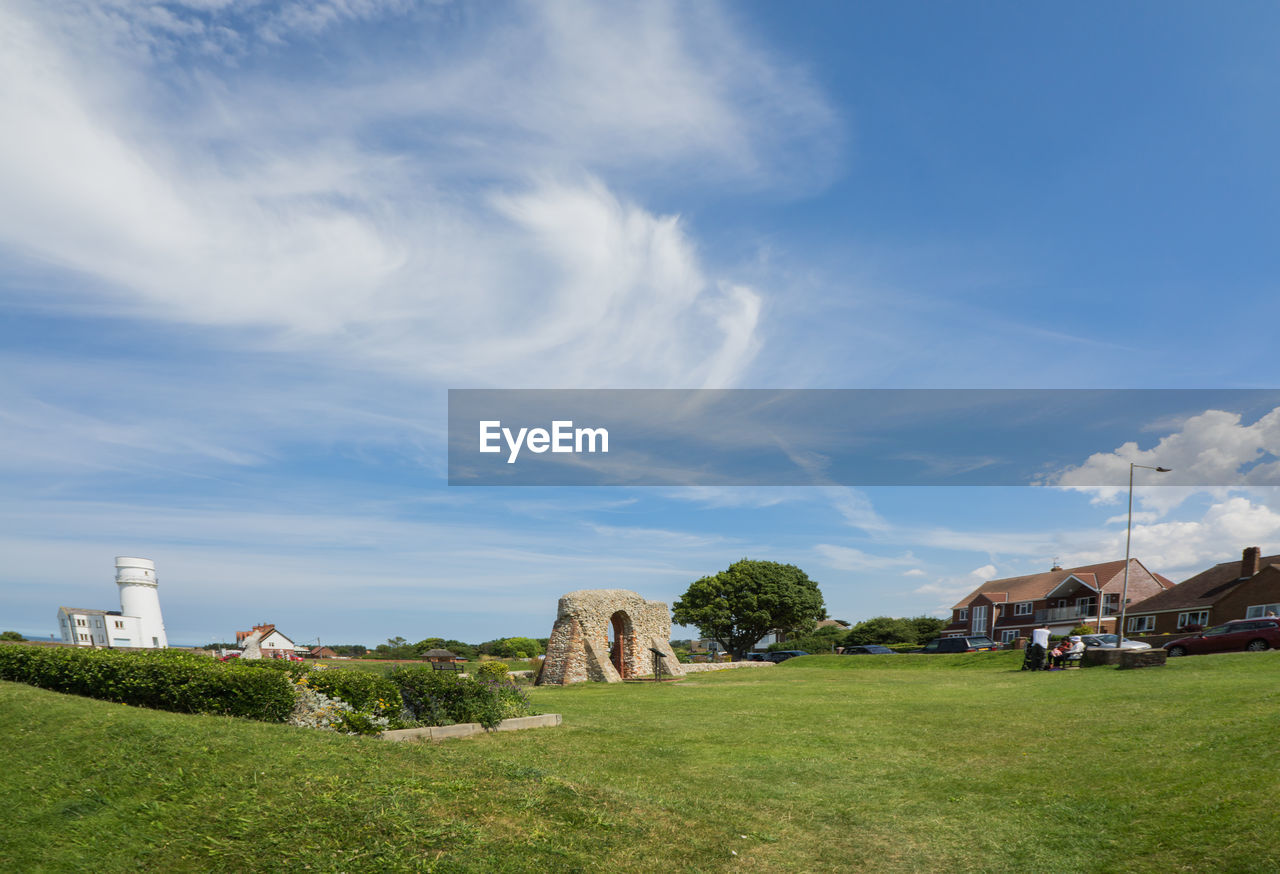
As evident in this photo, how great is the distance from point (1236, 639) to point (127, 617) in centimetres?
3863

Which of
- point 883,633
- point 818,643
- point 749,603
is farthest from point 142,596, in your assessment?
point 883,633

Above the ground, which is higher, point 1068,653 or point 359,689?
point 359,689

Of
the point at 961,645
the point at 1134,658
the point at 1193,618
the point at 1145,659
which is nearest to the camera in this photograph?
the point at 1145,659

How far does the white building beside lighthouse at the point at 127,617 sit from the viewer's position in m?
25.2

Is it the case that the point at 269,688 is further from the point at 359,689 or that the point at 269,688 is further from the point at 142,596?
the point at 142,596

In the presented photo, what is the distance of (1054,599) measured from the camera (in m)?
58.5

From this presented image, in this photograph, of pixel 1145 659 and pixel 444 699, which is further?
pixel 1145 659

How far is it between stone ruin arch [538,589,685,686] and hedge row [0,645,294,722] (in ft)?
73.2

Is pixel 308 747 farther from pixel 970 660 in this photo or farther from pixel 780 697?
pixel 970 660

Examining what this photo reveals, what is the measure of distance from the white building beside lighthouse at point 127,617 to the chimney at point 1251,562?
192 ft

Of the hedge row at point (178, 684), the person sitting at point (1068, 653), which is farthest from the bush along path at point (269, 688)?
the person sitting at point (1068, 653)

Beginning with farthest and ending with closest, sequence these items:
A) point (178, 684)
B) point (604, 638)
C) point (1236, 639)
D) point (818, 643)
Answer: point (818, 643)
point (604, 638)
point (1236, 639)
point (178, 684)

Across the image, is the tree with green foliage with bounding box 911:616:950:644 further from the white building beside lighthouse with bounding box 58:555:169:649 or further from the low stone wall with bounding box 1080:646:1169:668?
the white building beside lighthouse with bounding box 58:555:169:649

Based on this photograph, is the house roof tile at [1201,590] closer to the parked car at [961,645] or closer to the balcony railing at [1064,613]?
the balcony railing at [1064,613]
